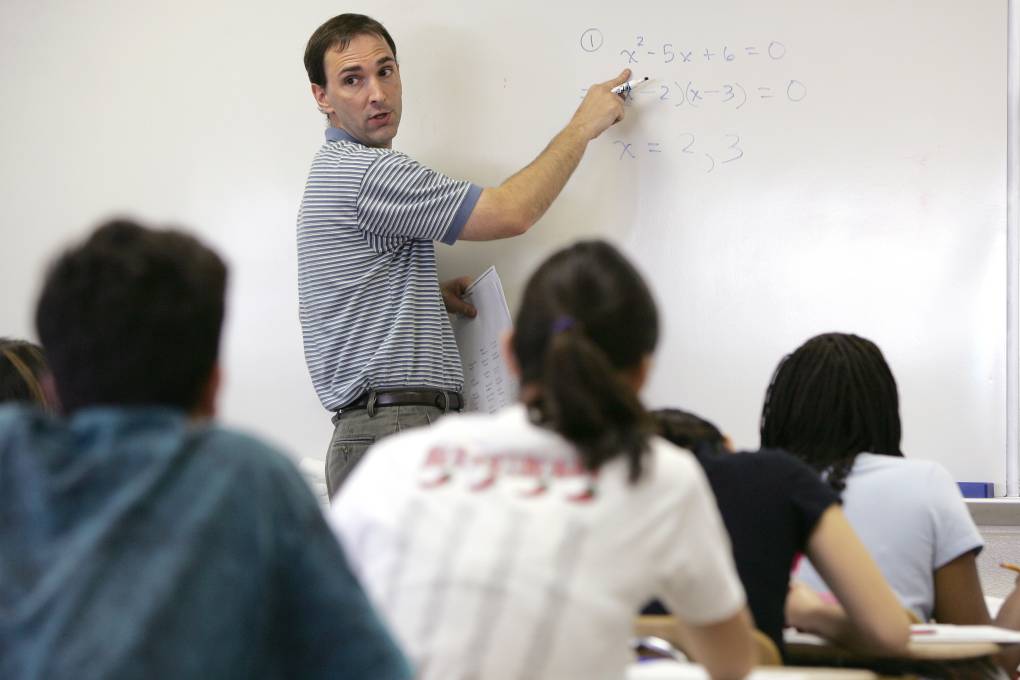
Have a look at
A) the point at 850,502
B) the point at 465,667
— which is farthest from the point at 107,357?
the point at 850,502

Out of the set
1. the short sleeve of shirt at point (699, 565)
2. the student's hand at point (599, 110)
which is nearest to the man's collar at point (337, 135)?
the student's hand at point (599, 110)

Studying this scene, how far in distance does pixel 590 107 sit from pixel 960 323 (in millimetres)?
1053

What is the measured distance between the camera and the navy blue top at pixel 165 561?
2.65ft

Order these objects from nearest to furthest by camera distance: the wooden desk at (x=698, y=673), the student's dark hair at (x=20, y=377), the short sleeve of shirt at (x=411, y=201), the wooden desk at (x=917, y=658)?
the wooden desk at (x=698, y=673)
the wooden desk at (x=917, y=658)
the student's dark hair at (x=20, y=377)
the short sleeve of shirt at (x=411, y=201)

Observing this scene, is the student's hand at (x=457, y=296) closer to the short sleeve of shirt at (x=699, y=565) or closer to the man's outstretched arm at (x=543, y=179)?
the man's outstretched arm at (x=543, y=179)

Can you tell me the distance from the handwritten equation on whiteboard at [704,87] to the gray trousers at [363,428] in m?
0.86

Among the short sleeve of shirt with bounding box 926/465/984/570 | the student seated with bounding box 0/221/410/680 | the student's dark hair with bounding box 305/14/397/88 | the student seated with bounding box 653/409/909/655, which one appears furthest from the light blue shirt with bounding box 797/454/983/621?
the student's dark hair with bounding box 305/14/397/88

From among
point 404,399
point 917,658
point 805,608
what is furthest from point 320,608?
point 404,399

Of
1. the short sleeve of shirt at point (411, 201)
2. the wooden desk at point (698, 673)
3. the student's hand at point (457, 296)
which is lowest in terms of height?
the wooden desk at point (698, 673)

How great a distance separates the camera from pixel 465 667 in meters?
1.05

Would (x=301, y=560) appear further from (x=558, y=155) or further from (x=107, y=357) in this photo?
(x=558, y=155)

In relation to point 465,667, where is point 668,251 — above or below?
above

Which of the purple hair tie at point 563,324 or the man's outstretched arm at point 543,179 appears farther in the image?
the man's outstretched arm at point 543,179

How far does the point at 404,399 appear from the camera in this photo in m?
2.56
